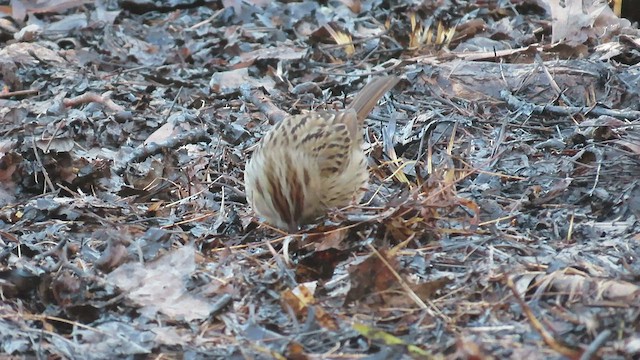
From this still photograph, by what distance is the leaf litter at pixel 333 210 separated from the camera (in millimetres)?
3977

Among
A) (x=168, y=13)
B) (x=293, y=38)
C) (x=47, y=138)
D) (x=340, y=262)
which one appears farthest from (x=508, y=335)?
(x=168, y=13)

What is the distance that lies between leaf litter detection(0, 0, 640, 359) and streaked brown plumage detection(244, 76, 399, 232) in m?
0.16

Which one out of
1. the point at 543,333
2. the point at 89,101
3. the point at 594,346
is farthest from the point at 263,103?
the point at 594,346

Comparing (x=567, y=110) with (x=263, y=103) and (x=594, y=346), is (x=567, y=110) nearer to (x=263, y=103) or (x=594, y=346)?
(x=263, y=103)

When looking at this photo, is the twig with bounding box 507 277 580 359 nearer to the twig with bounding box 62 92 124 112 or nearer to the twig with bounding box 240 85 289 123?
the twig with bounding box 240 85 289 123

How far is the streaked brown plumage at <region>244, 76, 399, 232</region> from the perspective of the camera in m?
5.20

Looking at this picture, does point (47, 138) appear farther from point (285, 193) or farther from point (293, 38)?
point (293, 38)

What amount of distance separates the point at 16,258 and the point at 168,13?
601 cm

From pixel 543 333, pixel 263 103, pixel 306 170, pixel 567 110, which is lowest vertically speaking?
pixel 263 103

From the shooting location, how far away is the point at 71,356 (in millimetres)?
3939

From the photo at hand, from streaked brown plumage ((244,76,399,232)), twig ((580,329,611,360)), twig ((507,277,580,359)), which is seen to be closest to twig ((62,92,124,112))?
streaked brown plumage ((244,76,399,232))

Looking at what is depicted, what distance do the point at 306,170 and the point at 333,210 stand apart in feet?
0.88

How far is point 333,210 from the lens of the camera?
17.9 ft

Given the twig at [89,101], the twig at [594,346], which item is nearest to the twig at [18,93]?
the twig at [89,101]
